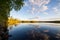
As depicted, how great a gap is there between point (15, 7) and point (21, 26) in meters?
0.33

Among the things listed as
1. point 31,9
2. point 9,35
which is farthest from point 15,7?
point 9,35

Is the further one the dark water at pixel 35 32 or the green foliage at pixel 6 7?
the green foliage at pixel 6 7

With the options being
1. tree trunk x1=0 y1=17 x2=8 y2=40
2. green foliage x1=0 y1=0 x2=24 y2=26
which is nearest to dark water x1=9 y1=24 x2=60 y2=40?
tree trunk x1=0 y1=17 x2=8 y2=40

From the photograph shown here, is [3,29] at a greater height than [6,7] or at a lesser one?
lesser

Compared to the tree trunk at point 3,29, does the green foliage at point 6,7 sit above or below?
above

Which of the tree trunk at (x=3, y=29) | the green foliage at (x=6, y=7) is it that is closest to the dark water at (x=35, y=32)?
the tree trunk at (x=3, y=29)

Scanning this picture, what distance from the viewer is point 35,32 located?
1.83 metres

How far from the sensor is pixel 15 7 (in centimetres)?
196

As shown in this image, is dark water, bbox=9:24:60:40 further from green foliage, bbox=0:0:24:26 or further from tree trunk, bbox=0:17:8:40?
green foliage, bbox=0:0:24:26

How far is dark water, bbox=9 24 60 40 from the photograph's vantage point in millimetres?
1757

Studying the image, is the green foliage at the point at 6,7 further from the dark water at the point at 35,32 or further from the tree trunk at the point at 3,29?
the dark water at the point at 35,32

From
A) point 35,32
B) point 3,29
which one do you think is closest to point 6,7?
point 3,29

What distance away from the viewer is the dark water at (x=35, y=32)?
176cm

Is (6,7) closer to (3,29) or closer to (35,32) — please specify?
(3,29)
